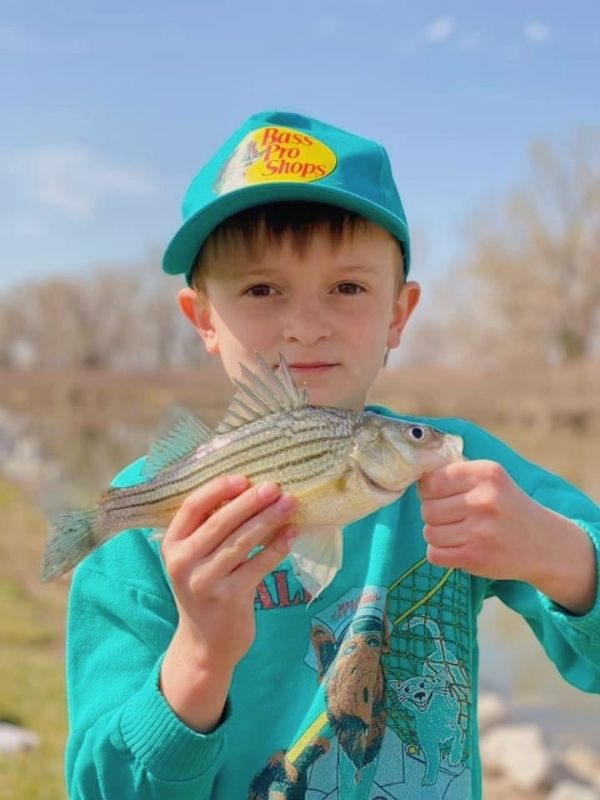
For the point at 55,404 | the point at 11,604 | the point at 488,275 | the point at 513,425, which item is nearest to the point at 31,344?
the point at 55,404

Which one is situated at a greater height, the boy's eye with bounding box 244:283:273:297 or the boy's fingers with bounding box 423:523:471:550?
the boy's eye with bounding box 244:283:273:297

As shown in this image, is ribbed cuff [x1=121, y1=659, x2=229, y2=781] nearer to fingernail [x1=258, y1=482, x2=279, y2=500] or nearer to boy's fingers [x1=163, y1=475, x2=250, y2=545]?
boy's fingers [x1=163, y1=475, x2=250, y2=545]

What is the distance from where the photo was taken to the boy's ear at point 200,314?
2529 millimetres

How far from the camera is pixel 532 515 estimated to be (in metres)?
1.85

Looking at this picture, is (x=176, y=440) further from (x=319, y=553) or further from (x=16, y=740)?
(x=16, y=740)

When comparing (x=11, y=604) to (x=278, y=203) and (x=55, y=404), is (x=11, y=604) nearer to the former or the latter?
(x=278, y=203)

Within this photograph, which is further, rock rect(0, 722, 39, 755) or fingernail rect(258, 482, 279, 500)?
rock rect(0, 722, 39, 755)

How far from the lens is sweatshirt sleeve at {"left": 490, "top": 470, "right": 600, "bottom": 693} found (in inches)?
80.0

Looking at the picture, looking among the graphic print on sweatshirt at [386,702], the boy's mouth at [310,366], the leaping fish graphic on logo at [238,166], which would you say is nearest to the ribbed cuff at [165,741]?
the graphic print on sweatshirt at [386,702]

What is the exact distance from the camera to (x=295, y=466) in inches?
68.4

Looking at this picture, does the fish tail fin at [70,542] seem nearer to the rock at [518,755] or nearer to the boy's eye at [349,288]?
the boy's eye at [349,288]

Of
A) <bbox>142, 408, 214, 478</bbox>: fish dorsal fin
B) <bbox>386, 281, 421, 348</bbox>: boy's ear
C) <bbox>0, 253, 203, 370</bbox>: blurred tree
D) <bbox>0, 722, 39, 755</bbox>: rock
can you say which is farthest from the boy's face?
<bbox>0, 253, 203, 370</bbox>: blurred tree

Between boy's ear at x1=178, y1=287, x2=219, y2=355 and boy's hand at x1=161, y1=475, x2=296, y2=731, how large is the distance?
86 centimetres

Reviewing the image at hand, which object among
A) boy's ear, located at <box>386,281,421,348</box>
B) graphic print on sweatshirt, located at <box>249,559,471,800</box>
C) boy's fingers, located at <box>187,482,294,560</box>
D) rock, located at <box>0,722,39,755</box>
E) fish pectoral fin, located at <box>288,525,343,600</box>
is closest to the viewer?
boy's fingers, located at <box>187,482,294,560</box>
